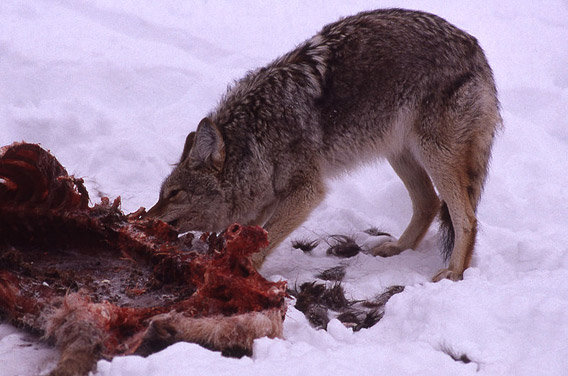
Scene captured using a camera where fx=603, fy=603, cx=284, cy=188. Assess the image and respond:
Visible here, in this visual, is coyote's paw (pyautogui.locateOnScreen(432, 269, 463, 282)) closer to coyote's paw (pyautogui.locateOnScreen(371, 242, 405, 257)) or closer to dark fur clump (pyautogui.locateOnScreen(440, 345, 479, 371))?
coyote's paw (pyautogui.locateOnScreen(371, 242, 405, 257))

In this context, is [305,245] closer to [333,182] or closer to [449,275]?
[333,182]

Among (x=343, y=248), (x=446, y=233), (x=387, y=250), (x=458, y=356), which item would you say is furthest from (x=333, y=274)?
(x=458, y=356)

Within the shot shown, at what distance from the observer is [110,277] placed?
10.7ft

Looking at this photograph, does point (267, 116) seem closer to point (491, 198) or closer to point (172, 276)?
point (172, 276)

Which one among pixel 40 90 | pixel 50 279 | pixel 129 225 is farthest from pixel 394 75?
pixel 40 90

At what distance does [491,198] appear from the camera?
517 cm

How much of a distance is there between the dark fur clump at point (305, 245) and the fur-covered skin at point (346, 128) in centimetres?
30

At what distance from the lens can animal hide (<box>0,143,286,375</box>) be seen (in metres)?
2.50

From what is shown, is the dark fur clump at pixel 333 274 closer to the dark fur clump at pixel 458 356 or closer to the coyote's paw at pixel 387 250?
the coyote's paw at pixel 387 250

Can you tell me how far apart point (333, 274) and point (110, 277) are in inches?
58.2

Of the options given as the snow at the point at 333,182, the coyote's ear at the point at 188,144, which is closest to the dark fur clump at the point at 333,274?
the snow at the point at 333,182

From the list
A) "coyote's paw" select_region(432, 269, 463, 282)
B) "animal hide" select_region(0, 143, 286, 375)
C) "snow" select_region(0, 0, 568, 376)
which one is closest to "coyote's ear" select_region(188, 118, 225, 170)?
"animal hide" select_region(0, 143, 286, 375)

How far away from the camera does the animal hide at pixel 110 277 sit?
8.20 ft

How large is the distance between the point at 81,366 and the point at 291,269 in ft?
6.86
